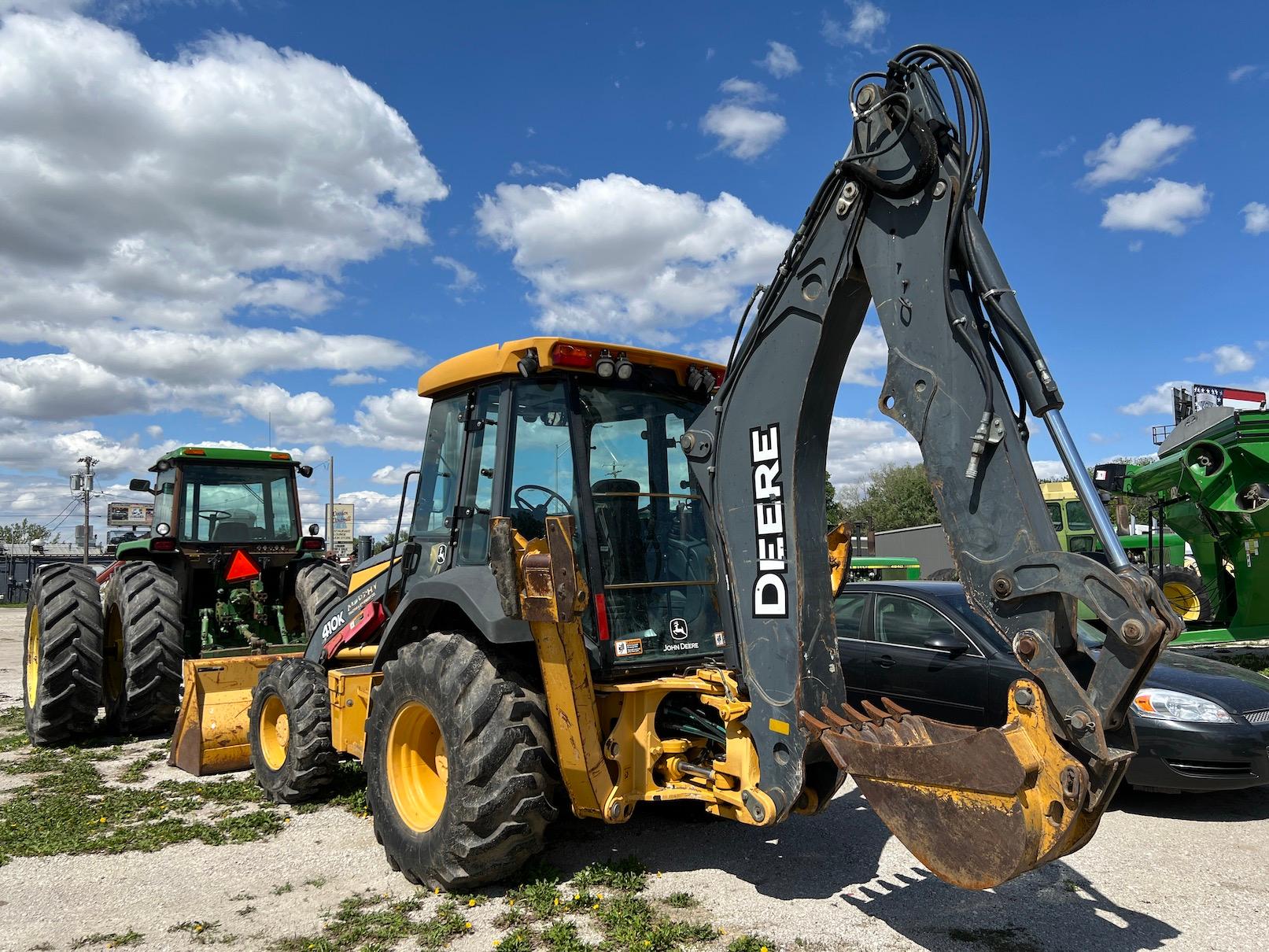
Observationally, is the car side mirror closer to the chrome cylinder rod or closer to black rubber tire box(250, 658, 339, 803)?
the chrome cylinder rod

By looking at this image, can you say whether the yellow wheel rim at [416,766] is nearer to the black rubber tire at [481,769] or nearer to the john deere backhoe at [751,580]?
the john deere backhoe at [751,580]

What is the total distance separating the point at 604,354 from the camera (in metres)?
4.92

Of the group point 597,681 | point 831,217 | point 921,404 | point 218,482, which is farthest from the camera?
point 218,482

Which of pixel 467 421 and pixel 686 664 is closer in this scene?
pixel 686 664

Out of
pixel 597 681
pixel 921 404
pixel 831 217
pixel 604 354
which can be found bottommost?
pixel 597 681

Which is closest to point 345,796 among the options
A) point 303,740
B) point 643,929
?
point 303,740

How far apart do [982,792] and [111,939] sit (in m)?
3.80

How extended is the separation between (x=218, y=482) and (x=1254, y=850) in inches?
360

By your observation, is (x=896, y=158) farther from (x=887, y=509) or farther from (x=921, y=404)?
(x=887, y=509)

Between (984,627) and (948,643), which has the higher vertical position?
(984,627)

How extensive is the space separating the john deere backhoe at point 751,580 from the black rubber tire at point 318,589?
7.48ft

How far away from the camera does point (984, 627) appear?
641 cm

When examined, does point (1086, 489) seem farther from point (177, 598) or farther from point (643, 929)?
point (177, 598)

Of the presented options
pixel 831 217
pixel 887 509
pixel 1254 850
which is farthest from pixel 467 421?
pixel 887 509
